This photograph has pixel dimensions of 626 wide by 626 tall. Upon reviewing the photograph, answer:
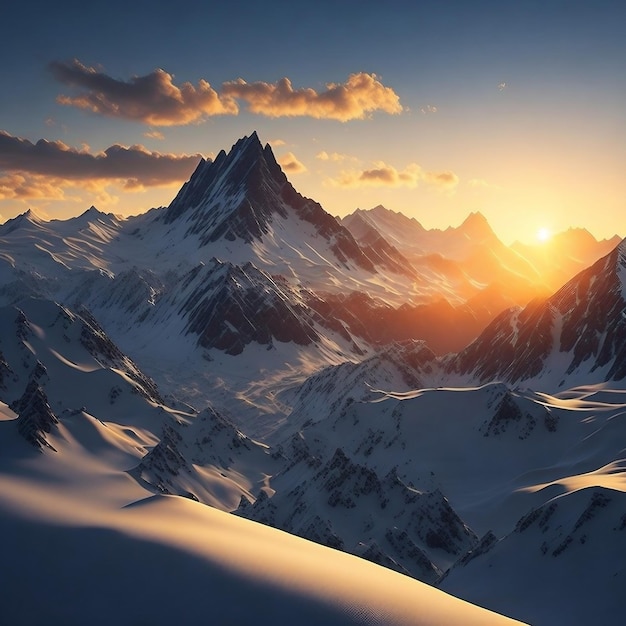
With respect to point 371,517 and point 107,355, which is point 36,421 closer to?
point 371,517

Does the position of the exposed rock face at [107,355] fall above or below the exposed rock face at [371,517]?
above

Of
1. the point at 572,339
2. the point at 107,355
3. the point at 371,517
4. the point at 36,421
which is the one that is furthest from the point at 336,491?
the point at 572,339

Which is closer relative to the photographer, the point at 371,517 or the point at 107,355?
the point at 371,517

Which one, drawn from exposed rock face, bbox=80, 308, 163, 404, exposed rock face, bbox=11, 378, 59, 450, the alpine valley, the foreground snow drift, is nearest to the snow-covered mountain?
the alpine valley

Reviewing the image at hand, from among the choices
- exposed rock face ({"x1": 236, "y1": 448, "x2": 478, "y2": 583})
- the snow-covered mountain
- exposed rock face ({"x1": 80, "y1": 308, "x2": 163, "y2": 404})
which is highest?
the snow-covered mountain

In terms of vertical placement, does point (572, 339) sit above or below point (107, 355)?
above

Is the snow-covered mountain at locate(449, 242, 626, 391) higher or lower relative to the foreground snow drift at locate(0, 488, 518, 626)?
higher

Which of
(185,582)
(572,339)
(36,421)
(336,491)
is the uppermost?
(572,339)

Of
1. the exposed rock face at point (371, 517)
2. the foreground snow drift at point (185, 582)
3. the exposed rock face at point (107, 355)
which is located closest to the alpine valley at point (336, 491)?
the foreground snow drift at point (185, 582)

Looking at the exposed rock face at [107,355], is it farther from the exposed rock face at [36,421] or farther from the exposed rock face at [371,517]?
the exposed rock face at [36,421]

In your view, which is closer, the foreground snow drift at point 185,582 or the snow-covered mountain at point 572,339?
the foreground snow drift at point 185,582

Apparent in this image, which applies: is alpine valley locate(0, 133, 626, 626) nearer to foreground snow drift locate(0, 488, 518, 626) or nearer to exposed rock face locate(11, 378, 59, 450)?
foreground snow drift locate(0, 488, 518, 626)

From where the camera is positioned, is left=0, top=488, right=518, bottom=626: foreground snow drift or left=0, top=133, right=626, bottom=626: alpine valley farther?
left=0, top=133, right=626, bottom=626: alpine valley

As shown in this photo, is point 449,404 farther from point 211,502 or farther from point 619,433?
point 211,502
